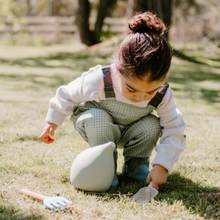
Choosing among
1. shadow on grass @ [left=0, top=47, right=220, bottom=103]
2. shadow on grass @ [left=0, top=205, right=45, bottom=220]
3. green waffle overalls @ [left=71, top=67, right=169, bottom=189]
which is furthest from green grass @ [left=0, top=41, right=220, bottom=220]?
shadow on grass @ [left=0, top=47, right=220, bottom=103]

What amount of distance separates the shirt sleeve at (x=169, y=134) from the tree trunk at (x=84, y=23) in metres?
9.67

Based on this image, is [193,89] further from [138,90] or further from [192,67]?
[138,90]

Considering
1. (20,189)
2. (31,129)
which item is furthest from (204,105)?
(20,189)

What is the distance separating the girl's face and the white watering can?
10.6 inches

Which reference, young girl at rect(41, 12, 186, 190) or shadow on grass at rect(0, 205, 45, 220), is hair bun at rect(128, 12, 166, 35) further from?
shadow on grass at rect(0, 205, 45, 220)

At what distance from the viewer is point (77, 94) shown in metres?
2.01

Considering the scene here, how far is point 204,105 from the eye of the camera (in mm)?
4086

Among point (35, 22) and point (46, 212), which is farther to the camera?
point (35, 22)

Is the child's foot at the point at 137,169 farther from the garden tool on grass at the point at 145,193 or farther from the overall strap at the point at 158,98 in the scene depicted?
the overall strap at the point at 158,98

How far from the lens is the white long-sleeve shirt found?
75.0 inches

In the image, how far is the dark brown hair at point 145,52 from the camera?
1.63 metres

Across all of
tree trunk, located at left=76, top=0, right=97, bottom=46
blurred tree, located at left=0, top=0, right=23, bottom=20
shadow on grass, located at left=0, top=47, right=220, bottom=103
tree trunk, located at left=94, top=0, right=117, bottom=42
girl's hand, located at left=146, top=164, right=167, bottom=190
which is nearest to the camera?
girl's hand, located at left=146, top=164, right=167, bottom=190

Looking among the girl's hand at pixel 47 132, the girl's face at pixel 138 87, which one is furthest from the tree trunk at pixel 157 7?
the girl's face at pixel 138 87

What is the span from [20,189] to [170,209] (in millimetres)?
738
